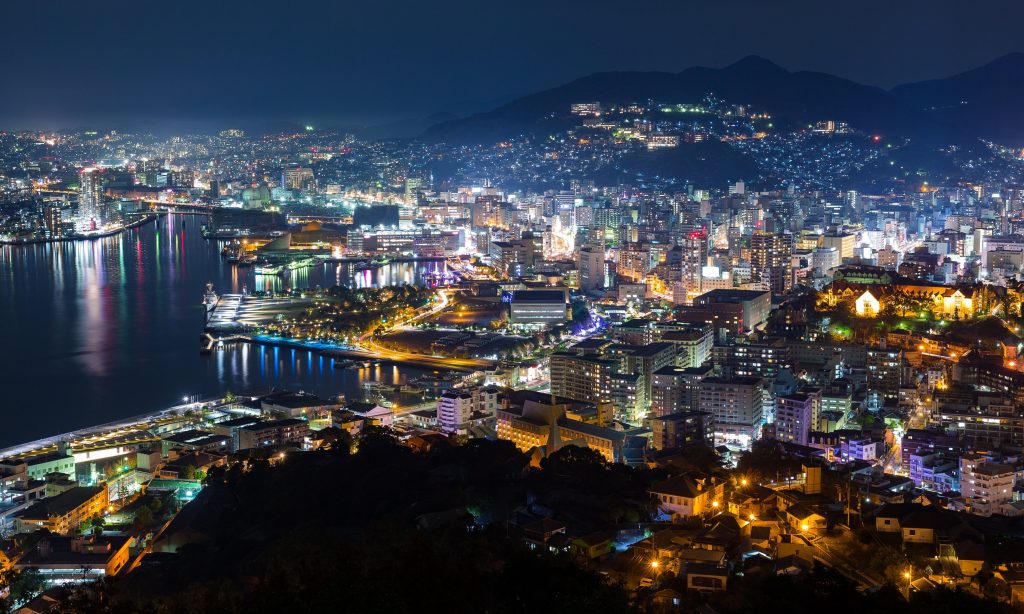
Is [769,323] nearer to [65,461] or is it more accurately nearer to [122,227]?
[65,461]

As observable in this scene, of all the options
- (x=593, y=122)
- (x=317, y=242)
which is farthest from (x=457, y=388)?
(x=593, y=122)

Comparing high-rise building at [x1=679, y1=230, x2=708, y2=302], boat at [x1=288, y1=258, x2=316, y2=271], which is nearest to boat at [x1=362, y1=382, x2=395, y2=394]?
high-rise building at [x1=679, y1=230, x2=708, y2=302]

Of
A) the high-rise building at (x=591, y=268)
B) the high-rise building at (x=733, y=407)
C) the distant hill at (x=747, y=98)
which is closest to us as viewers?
the high-rise building at (x=733, y=407)

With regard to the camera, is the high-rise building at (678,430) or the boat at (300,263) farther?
the boat at (300,263)

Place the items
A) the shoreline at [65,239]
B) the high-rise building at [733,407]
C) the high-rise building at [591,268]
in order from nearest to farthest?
the high-rise building at [733,407] → the high-rise building at [591,268] → the shoreline at [65,239]

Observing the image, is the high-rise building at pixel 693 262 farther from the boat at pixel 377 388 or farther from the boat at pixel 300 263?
the boat at pixel 300 263

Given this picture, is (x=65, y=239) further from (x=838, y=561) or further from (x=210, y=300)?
(x=838, y=561)

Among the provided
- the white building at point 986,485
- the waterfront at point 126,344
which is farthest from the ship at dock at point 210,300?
the white building at point 986,485
